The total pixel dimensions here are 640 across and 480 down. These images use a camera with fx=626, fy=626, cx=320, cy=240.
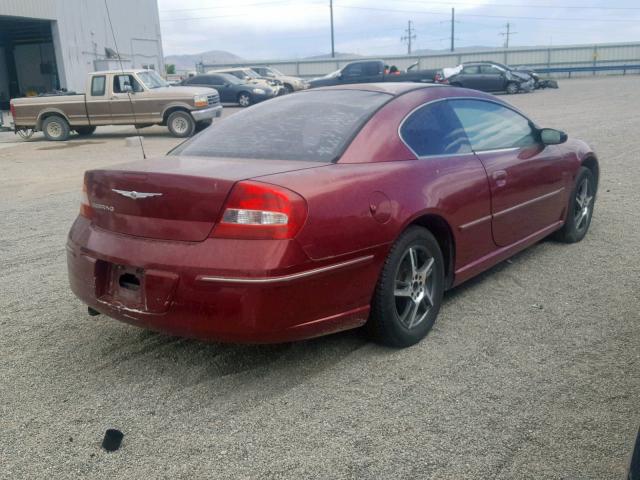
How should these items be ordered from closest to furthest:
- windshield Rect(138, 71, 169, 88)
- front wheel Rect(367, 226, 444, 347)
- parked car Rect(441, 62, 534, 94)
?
front wheel Rect(367, 226, 444, 347) < windshield Rect(138, 71, 169, 88) < parked car Rect(441, 62, 534, 94)

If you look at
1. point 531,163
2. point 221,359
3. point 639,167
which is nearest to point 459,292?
point 531,163

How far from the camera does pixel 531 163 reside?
4672 mm

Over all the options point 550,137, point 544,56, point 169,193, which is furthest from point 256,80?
point 544,56

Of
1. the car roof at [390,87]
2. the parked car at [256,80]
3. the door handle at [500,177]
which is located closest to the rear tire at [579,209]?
the door handle at [500,177]

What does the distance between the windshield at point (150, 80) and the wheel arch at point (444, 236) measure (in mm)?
14810

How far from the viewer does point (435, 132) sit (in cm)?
402

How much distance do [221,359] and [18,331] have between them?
57.1 inches

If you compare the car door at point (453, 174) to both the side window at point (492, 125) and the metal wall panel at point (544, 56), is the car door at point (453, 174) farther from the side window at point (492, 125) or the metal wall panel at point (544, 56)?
the metal wall panel at point (544, 56)

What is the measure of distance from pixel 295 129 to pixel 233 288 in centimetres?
127

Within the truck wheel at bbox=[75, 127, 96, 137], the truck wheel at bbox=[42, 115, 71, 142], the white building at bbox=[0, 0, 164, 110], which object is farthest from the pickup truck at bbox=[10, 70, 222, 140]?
the white building at bbox=[0, 0, 164, 110]

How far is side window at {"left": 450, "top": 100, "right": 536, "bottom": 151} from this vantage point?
14.3ft

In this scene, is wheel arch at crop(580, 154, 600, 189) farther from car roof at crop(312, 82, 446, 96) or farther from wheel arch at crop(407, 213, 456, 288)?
wheel arch at crop(407, 213, 456, 288)

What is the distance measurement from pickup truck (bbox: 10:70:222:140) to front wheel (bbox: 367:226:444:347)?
45.5 feet

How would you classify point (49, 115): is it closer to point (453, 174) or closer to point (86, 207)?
point (86, 207)
